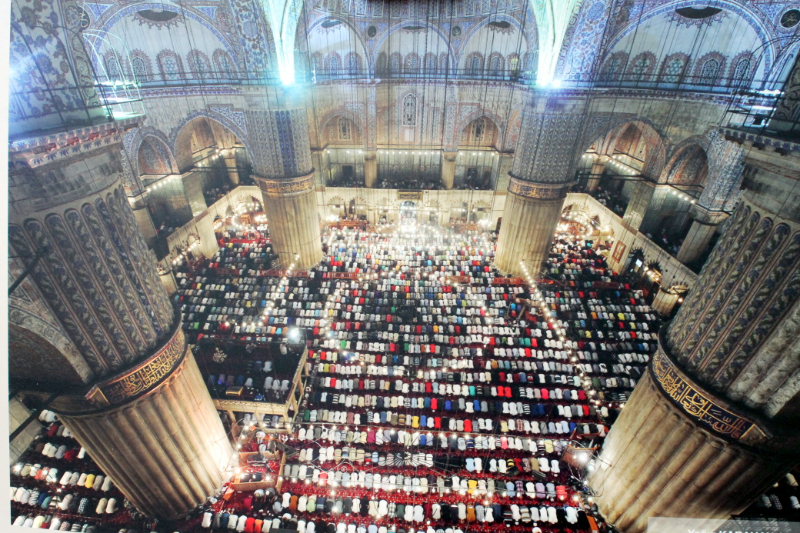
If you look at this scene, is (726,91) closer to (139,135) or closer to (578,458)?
(578,458)

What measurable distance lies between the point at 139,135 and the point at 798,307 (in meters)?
18.4

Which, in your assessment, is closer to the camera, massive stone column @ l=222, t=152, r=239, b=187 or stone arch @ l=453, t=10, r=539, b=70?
stone arch @ l=453, t=10, r=539, b=70

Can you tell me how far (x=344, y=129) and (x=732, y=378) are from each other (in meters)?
19.2

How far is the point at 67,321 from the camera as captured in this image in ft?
16.4

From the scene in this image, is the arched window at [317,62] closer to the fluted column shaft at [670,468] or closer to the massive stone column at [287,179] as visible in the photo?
the massive stone column at [287,179]

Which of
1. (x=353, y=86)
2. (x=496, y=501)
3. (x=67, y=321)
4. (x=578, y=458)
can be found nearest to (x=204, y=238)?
(x=353, y=86)

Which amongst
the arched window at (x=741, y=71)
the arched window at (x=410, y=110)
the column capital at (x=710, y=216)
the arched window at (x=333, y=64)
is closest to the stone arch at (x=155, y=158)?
the arched window at (x=333, y=64)

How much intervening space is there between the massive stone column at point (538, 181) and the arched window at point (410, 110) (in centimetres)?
696

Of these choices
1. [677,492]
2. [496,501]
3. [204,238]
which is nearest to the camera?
[677,492]

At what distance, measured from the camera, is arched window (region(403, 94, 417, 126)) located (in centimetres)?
1867

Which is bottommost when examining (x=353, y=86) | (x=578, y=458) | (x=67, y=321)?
(x=578, y=458)

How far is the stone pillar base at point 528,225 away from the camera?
14375mm

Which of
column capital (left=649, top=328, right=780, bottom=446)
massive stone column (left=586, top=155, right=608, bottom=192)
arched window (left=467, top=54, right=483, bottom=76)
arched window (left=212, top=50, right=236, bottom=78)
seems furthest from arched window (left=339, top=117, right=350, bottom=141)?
column capital (left=649, top=328, right=780, bottom=446)

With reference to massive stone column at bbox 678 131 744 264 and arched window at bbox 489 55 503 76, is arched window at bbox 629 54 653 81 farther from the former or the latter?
arched window at bbox 489 55 503 76
